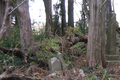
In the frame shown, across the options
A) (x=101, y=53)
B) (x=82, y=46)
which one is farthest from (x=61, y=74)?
(x=82, y=46)

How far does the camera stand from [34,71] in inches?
262

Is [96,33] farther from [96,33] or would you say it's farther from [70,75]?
[70,75]

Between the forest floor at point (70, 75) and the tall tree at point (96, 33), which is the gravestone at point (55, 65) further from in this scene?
the tall tree at point (96, 33)

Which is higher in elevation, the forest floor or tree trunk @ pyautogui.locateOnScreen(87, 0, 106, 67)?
tree trunk @ pyautogui.locateOnScreen(87, 0, 106, 67)

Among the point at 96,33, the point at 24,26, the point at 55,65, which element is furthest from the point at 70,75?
the point at 24,26

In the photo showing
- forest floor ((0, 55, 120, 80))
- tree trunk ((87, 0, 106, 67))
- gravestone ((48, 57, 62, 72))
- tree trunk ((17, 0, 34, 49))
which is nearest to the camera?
forest floor ((0, 55, 120, 80))

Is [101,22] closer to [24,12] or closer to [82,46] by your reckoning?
[82,46]

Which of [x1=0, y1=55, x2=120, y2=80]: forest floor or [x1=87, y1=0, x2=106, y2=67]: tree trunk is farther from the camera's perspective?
[x1=87, y1=0, x2=106, y2=67]: tree trunk

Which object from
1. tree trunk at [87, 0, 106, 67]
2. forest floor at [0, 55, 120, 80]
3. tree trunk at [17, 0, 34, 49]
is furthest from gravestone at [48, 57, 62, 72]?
tree trunk at [17, 0, 34, 49]

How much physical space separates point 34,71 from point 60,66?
3.93 ft

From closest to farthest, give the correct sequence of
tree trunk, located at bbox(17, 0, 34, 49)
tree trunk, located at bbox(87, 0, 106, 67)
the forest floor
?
the forest floor
tree trunk, located at bbox(87, 0, 106, 67)
tree trunk, located at bbox(17, 0, 34, 49)

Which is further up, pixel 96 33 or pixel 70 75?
pixel 96 33

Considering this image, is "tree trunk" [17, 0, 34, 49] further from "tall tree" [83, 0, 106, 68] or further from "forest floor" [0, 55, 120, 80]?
"tall tree" [83, 0, 106, 68]

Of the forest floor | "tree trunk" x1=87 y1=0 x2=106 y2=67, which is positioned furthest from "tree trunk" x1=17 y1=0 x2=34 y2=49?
"tree trunk" x1=87 y1=0 x2=106 y2=67
